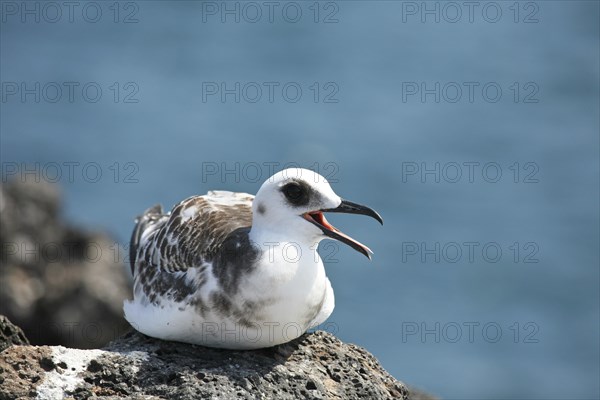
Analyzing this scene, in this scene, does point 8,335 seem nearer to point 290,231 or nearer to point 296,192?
Result: point 290,231

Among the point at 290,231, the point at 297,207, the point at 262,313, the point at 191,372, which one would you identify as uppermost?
the point at 297,207

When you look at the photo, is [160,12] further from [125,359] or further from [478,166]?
[125,359]

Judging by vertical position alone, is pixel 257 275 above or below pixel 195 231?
below

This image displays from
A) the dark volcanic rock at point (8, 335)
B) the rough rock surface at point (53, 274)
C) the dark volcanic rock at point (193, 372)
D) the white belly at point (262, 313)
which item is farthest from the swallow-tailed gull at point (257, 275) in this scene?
the rough rock surface at point (53, 274)

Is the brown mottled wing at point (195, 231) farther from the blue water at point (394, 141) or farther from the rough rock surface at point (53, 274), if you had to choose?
the blue water at point (394, 141)

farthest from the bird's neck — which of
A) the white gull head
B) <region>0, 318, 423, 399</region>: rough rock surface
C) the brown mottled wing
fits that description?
<region>0, 318, 423, 399</region>: rough rock surface

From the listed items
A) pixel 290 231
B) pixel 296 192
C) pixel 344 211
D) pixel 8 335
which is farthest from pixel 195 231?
pixel 8 335

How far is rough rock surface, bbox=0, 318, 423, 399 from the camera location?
8492mm

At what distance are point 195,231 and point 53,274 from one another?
26.5ft

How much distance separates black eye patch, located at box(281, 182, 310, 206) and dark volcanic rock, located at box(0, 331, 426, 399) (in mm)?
1265

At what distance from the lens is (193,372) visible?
28.7 ft

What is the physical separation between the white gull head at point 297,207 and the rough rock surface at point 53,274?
760cm

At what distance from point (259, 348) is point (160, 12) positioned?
2638cm

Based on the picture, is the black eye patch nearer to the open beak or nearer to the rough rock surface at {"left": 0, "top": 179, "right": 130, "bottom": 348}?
the open beak
